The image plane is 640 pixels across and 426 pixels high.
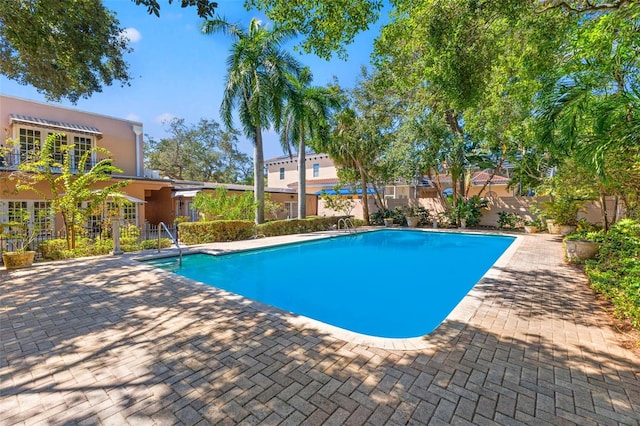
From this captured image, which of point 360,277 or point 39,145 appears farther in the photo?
point 39,145

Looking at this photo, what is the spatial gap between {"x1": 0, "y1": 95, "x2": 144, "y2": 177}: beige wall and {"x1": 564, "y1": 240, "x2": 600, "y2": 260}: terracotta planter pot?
910 inches

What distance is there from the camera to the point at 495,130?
51.1 feet

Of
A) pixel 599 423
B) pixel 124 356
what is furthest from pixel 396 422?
pixel 124 356

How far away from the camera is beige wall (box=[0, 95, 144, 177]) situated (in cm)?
1507

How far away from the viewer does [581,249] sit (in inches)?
364

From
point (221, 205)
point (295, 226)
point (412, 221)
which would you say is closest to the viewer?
point (221, 205)

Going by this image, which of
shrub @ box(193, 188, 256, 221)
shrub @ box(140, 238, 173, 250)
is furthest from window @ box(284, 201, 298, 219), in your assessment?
shrub @ box(140, 238, 173, 250)

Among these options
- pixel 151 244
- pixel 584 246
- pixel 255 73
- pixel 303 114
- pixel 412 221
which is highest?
pixel 255 73

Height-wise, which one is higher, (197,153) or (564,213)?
(197,153)

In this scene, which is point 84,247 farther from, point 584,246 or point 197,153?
point 197,153

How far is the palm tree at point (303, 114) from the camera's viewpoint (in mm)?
18188

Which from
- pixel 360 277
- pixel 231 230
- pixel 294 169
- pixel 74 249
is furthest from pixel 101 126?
pixel 294 169

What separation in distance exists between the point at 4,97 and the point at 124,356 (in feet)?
64.2

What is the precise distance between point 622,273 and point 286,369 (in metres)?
7.17
